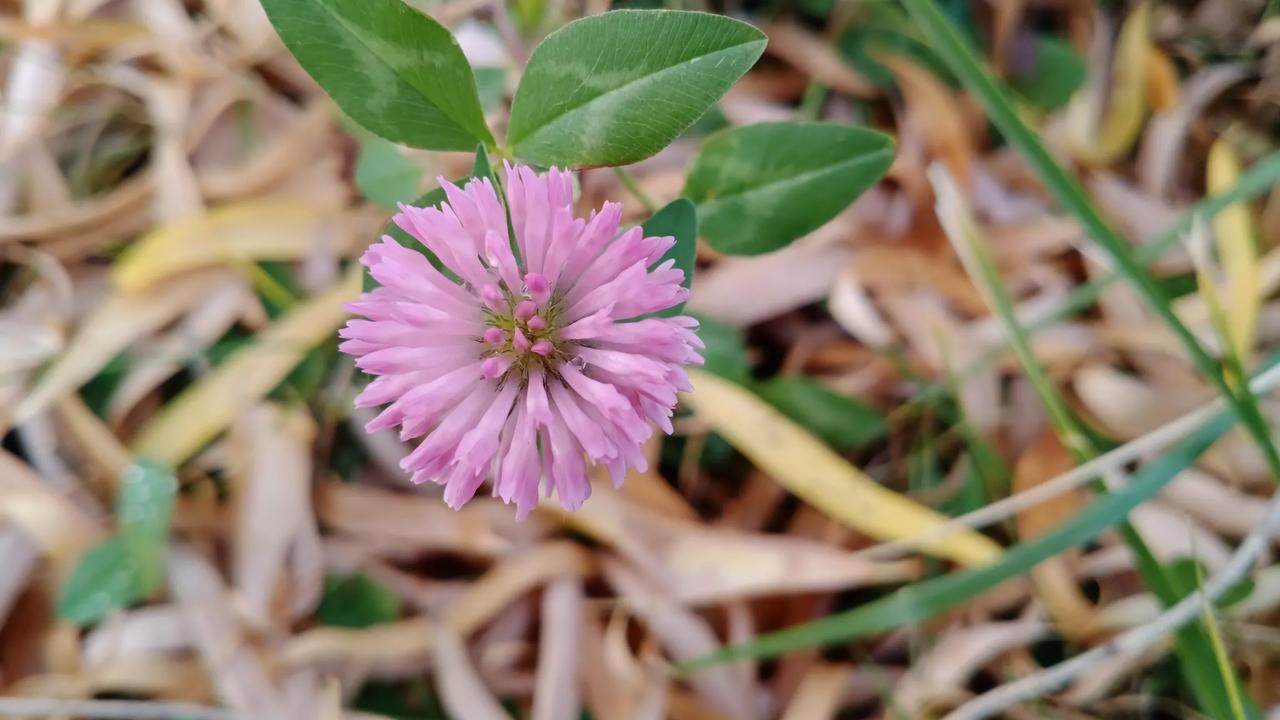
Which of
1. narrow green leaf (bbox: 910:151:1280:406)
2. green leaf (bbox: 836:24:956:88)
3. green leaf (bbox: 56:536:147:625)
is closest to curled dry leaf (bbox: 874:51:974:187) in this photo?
green leaf (bbox: 836:24:956:88)

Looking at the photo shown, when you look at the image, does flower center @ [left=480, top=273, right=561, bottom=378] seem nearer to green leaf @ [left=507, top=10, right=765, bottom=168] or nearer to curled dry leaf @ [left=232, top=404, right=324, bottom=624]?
green leaf @ [left=507, top=10, right=765, bottom=168]

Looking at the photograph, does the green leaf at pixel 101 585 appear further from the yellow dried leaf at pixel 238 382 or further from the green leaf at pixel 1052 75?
the green leaf at pixel 1052 75

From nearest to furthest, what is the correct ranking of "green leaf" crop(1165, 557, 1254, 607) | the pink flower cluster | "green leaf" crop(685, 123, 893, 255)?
the pink flower cluster, "green leaf" crop(685, 123, 893, 255), "green leaf" crop(1165, 557, 1254, 607)

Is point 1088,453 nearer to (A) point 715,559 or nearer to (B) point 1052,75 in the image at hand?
(A) point 715,559

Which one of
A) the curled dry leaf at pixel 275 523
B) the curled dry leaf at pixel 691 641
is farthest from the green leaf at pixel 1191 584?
the curled dry leaf at pixel 275 523

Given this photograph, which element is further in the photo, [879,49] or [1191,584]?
[879,49]

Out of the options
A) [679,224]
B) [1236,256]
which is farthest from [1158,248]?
[679,224]
